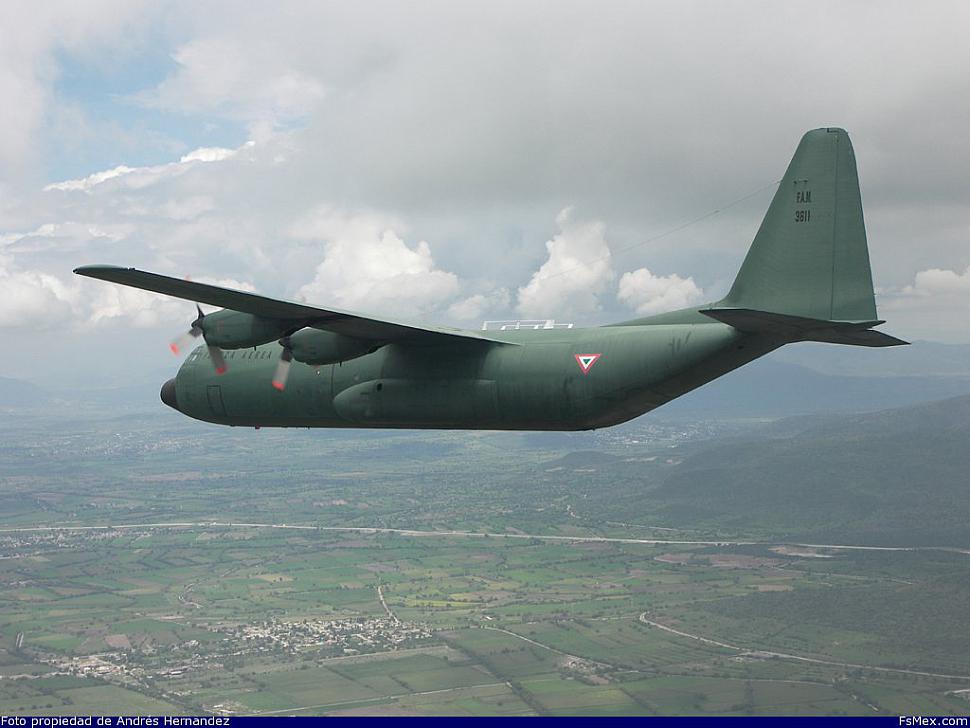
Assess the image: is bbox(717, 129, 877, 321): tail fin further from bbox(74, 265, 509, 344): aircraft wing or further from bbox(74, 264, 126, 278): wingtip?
bbox(74, 264, 126, 278): wingtip

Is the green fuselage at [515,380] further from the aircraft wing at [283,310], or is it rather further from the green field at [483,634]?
the green field at [483,634]

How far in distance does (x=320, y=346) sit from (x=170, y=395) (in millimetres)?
8860

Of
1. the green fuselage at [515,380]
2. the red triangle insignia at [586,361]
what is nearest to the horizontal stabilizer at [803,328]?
the green fuselage at [515,380]

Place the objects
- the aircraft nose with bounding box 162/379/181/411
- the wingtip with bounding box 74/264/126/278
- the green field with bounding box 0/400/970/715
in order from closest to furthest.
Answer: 1. the wingtip with bounding box 74/264/126/278
2. the aircraft nose with bounding box 162/379/181/411
3. the green field with bounding box 0/400/970/715

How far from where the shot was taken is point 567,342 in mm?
23656

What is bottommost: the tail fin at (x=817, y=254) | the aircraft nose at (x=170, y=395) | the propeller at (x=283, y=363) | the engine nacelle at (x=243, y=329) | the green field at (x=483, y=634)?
the green field at (x=483, y=634)

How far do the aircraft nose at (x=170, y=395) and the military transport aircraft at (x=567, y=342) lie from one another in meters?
3.24

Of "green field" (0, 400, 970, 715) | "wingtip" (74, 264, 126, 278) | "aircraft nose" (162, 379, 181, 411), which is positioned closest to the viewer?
"wingtip" (74, 264, 126, 278)

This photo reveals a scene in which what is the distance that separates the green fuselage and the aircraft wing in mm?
896

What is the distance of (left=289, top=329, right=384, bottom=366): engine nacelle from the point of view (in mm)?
23656

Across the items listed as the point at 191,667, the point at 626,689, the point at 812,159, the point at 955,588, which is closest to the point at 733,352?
the point at 812,159

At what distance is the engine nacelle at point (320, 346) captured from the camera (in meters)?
23.7

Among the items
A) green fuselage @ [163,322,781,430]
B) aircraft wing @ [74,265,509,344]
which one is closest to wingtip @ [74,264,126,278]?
aircraft wing @ [74,265,509,344]

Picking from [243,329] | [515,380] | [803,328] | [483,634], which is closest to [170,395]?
[243,329]
